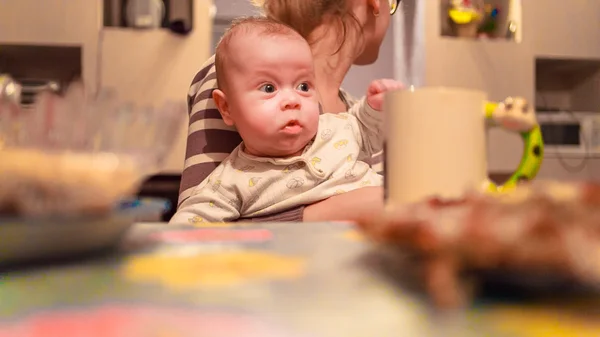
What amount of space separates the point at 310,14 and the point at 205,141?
437mm

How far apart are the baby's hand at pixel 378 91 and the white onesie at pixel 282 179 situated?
0.02m

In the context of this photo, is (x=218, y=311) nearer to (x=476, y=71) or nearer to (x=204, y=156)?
(x=204, y=156)

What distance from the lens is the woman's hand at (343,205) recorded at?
0.92 meters

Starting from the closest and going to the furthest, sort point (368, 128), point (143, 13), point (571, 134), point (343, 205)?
point (343, 205) < point (368, 128) < point (143, 13) < point (571, 134)

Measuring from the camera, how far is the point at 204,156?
1197 millimetres

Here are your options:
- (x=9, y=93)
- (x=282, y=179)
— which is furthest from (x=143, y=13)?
(x=9, y=93)

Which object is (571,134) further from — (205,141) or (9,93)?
(9,93)

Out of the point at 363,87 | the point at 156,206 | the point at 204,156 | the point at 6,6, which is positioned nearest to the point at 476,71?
the point at 363,87

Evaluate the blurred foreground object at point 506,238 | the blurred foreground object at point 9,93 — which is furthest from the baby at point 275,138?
the blurred foreground object at point 506,238

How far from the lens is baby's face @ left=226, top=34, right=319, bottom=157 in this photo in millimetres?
1061

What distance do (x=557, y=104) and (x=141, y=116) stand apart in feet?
11.2

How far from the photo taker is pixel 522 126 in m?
0.52

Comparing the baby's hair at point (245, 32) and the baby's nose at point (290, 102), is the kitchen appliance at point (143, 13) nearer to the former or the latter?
the baby's hair at point (245, 32)

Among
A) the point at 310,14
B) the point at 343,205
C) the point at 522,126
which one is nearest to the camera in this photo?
the point at 522,126
